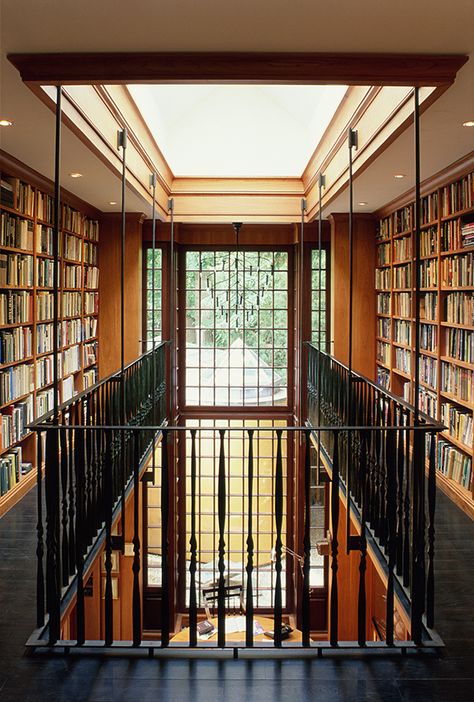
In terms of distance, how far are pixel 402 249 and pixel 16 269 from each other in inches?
153

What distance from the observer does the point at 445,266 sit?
18.3 feet

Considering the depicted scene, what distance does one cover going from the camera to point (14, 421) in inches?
201

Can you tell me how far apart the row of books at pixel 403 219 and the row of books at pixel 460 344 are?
1595 millimetres

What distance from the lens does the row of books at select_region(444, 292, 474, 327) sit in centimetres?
504

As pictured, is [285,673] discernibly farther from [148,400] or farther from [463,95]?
[148,400]

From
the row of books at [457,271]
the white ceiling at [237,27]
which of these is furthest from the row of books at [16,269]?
the row of books at [457,271]

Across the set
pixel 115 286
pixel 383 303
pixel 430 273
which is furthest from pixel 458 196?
pixel 115 286

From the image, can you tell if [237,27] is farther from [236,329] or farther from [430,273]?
[236,329]

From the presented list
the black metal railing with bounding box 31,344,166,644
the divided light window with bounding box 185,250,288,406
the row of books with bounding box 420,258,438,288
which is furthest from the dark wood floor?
the divided light window with bounding box 185,250,288,406

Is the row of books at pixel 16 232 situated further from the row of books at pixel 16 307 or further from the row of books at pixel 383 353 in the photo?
the row of books at pixel 383 353

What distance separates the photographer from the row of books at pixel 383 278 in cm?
757

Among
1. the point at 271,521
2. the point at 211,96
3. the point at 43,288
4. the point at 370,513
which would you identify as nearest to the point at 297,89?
the point at 211,96

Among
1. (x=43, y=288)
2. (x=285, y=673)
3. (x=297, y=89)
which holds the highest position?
(x=297, y=89)

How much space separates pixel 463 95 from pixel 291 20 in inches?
48.7
